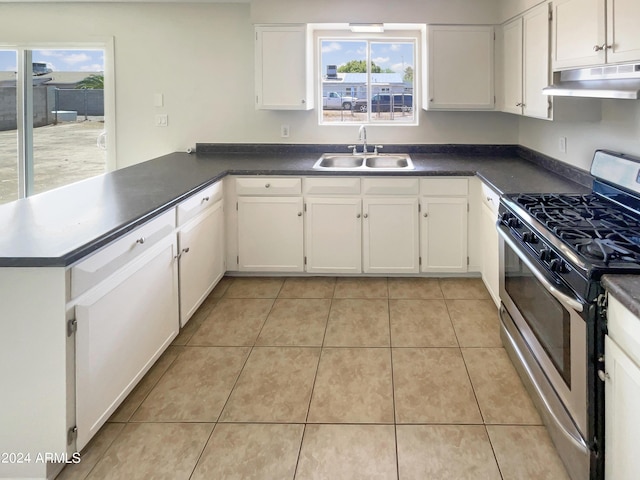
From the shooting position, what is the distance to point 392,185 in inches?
147

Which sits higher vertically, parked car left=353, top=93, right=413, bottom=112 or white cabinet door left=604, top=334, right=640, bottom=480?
parked car left=353, top=93, right=413, bottom=112

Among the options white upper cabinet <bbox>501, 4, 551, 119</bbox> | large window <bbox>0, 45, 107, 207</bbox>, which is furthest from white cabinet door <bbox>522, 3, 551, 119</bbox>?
large window <bbox>0, 45, 107, 207</bbox>

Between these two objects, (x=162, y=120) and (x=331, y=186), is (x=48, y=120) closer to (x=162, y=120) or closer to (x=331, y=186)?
(x=162, y=120)

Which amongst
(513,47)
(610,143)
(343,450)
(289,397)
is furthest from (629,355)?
(513,47)

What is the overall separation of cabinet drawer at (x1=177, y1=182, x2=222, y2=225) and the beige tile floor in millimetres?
693

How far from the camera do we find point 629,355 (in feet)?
4.50

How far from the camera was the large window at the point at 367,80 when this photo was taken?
439 centimetres

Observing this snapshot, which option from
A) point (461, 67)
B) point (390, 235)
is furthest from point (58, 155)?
point (461, 67)

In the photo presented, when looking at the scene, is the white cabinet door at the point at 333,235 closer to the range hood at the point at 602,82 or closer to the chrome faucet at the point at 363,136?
the chrome faucet at the point at 363,136

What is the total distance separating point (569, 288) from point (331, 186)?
228 cm

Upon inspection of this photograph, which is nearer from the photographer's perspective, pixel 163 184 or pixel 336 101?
pixel 163 184

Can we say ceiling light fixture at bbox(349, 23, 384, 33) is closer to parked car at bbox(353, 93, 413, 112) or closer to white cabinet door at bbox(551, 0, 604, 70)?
parked car at bbox(353, 93, 413, 112)

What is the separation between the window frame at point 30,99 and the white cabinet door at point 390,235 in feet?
7.97

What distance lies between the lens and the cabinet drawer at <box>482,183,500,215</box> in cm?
307
